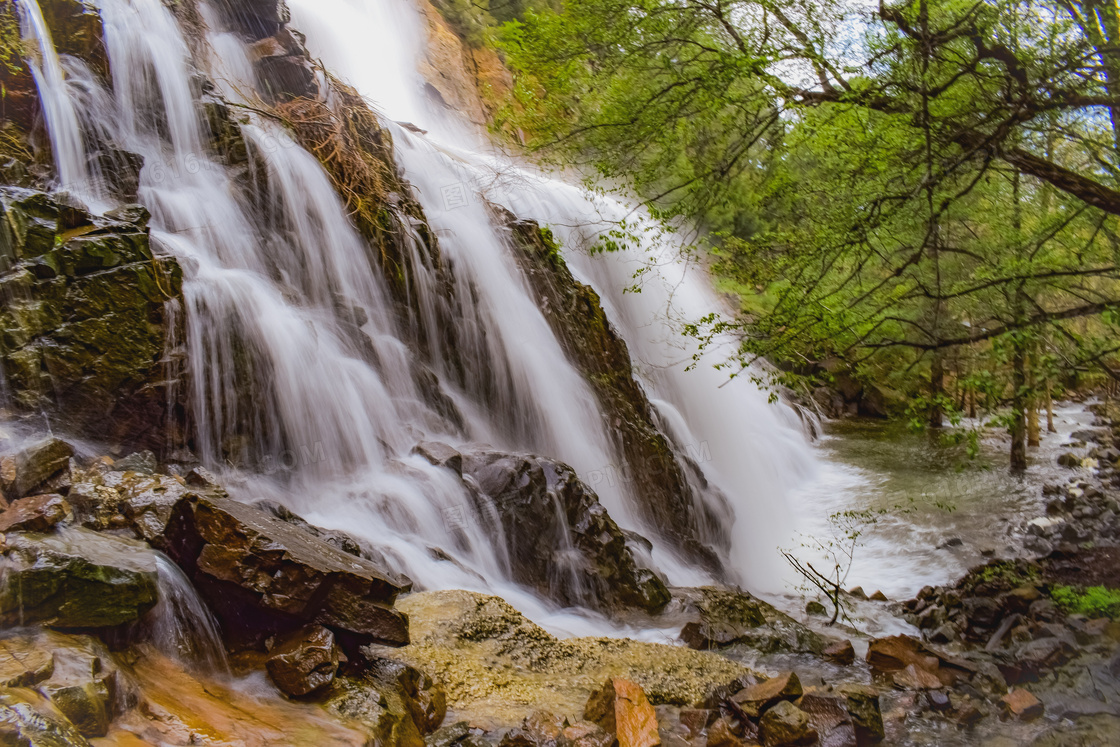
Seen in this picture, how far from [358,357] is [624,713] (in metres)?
5.37

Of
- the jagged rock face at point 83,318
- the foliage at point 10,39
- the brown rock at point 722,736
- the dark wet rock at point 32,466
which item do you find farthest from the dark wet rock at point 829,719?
the foliage at point 10,39

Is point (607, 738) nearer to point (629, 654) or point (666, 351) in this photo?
point (629, 654)

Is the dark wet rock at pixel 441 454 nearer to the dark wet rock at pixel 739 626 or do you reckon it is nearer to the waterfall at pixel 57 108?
the dark wet rock at pixel 739 626

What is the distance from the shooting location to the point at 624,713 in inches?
138

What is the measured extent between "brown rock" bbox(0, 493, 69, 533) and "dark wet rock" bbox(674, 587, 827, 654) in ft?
14.7

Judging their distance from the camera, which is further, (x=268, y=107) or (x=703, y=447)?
(x=703, y=447)

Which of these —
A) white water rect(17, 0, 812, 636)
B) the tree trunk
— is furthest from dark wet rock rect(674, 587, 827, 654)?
the tree trunk

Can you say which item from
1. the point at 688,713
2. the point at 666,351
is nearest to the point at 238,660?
the point at 688,713

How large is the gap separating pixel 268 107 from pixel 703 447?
8.54 meters

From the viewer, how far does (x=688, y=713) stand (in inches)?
157

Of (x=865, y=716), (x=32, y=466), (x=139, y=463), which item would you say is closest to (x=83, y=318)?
(x=139, y=463)

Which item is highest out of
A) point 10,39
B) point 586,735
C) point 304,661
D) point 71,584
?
point 10,39

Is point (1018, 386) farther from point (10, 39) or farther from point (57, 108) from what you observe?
point (10, 39)

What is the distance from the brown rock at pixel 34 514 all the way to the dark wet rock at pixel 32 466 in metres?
0.22
